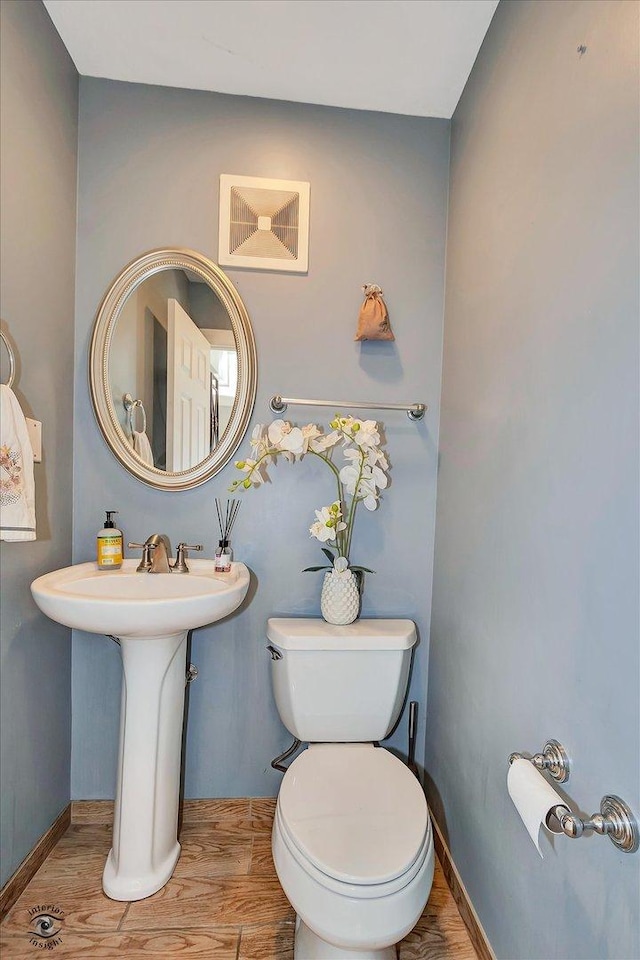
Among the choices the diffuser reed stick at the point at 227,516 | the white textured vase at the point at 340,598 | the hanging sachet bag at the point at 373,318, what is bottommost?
the white textured vase at the point at 340,598

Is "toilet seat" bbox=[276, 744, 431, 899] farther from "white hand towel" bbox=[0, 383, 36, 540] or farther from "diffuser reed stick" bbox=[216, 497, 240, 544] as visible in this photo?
"white hand towel" bbox=[0, 383, 36, 540]

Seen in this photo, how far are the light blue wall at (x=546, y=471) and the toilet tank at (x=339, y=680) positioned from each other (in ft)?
0.62

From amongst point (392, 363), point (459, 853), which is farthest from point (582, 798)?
point (392, 363)

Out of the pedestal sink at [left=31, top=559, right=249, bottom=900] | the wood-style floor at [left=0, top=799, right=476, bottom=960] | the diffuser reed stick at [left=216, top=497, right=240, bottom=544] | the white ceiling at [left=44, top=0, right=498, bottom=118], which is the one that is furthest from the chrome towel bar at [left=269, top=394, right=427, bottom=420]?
the wood-style floor at [left=0, top=799, right=476, bottom=960]

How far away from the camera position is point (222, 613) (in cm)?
128

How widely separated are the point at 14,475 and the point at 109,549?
44 centimetres

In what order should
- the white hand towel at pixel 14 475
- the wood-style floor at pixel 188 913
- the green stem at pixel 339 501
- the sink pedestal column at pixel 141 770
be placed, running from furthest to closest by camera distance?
the green stem at pixel 339 501 → the sink pedestal column at pixel 141 770 → the wood-style floor at pixel 188 913 → the white hand towel at pixel 14 475

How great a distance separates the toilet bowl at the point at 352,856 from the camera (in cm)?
94

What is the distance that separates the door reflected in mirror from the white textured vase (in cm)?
59

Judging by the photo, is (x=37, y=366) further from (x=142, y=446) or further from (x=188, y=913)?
(x=188, y=913)

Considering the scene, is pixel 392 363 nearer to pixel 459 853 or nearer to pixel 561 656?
pixel 561 656

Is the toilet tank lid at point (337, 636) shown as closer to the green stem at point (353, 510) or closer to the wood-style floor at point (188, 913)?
the green stem at point (353, 510)

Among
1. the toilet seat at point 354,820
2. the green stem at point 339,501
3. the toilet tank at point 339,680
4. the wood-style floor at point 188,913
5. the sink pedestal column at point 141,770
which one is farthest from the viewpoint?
the green stem at point 339,501

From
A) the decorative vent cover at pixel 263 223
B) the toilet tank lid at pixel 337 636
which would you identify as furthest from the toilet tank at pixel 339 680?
the decorative vent cover at pixel 263 223
